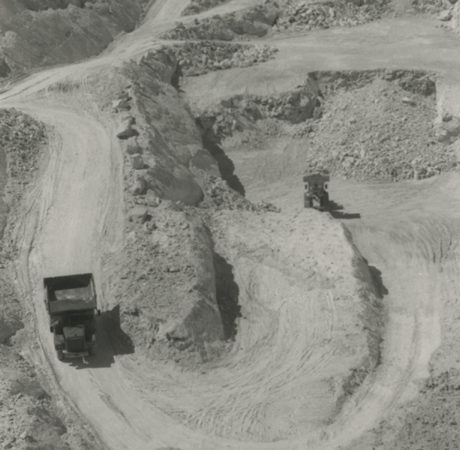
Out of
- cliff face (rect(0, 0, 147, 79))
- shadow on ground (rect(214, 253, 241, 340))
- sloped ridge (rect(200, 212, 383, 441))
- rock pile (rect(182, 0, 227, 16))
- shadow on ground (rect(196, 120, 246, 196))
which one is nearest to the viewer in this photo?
sloped ridge (rect(200, 212, 383, 441))

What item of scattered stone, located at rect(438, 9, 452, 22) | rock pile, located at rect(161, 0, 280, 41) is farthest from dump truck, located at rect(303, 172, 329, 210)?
scattered stone, located at rect(438, 9, 452, 22)

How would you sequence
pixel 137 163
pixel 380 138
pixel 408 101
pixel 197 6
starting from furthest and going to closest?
pixel 197 6, pixel 408 101, pixel 380 138, pixel 137 163

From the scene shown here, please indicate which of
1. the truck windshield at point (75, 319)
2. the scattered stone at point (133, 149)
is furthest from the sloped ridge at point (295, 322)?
the truck windshield at point (75, 319)

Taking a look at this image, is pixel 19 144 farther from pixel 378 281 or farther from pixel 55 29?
pixel 378 281

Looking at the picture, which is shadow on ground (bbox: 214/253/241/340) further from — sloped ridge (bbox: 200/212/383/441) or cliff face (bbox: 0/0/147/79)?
cliff face (bbox: 0/0/147/79)

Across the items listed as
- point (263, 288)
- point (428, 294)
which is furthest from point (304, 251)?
point (428, 294)

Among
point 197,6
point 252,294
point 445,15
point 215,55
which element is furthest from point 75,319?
point 445,15
